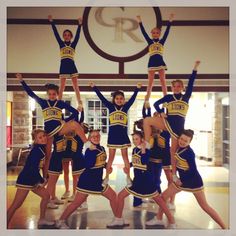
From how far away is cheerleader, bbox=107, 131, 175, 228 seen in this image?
2783mm

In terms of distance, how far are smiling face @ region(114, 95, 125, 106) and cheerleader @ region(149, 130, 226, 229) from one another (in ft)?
1.74

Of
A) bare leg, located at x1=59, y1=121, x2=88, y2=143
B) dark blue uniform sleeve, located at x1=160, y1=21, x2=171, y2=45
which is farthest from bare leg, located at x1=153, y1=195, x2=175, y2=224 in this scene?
dark blue uniform sleeve, located at x1=160, y1=21, x2=171, y2=45

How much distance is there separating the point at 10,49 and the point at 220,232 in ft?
7.25

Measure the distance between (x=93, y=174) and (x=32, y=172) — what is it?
485 millimetres

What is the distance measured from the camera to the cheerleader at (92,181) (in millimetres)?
2787

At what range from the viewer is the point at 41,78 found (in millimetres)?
2912

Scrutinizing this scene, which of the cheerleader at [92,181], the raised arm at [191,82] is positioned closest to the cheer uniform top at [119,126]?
the cheerleader at [92,181]

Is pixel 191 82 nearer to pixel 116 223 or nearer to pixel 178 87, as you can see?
pixel 178 87

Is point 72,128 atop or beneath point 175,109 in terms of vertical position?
beneath

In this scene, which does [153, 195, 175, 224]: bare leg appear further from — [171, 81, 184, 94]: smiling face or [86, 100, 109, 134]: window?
[171, 81, 184, 94]: smiling face

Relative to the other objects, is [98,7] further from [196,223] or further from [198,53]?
[196,223]

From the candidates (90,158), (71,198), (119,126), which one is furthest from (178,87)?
(71,198)

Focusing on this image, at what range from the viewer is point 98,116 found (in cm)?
281

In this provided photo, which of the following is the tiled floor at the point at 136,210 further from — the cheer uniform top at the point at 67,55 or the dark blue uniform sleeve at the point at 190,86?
the cheer uniform top at the point at 67,55
